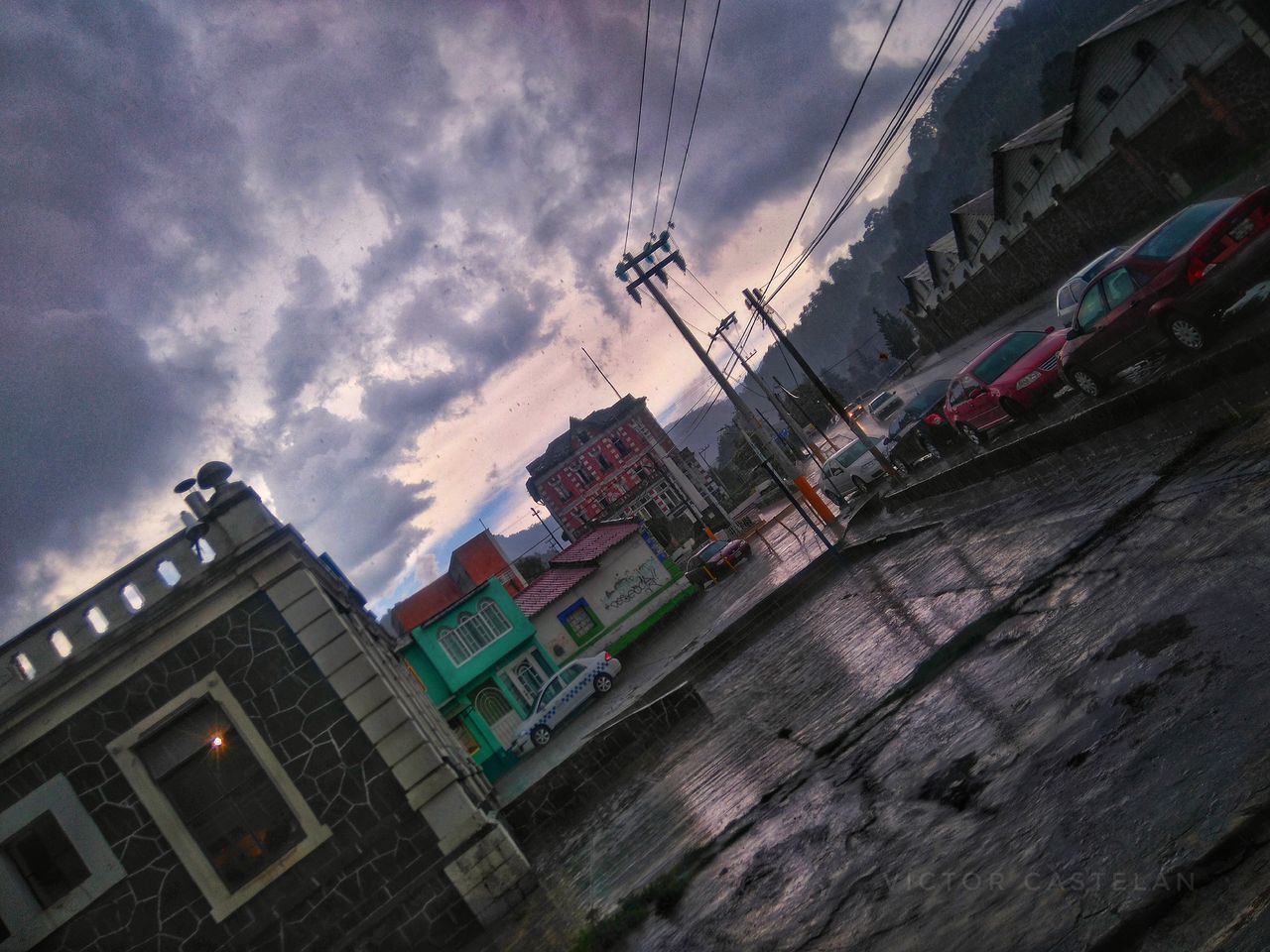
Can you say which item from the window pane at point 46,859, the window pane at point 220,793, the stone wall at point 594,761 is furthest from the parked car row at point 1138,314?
the window pane at point 46,859

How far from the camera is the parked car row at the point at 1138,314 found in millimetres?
9695

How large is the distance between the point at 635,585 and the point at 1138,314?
29640 mm

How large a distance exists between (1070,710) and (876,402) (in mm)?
51985

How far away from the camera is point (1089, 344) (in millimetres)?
12578

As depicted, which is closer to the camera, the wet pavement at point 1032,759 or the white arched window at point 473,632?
the wet pavement at point 1032,759

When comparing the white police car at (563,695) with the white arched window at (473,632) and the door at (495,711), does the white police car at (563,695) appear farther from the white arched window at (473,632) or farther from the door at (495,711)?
the white arched window at (473,632)

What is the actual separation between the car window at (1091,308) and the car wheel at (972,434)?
16.0 ft

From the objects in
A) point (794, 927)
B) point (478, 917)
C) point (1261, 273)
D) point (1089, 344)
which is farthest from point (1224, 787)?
point (1089, 344)

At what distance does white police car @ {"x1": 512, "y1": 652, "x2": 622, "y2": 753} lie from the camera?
24609 mm

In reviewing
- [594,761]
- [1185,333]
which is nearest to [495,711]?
[594,761]

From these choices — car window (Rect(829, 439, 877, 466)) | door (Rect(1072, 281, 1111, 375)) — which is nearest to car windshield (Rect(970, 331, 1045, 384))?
door (Rect(1072, 281, 1111, 375))

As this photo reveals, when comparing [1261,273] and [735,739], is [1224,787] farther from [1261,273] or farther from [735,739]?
[1261,273]

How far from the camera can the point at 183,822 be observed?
336 inches

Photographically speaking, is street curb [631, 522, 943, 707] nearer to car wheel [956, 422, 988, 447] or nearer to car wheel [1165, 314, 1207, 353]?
car wheel [956, 422, 988, 447]
